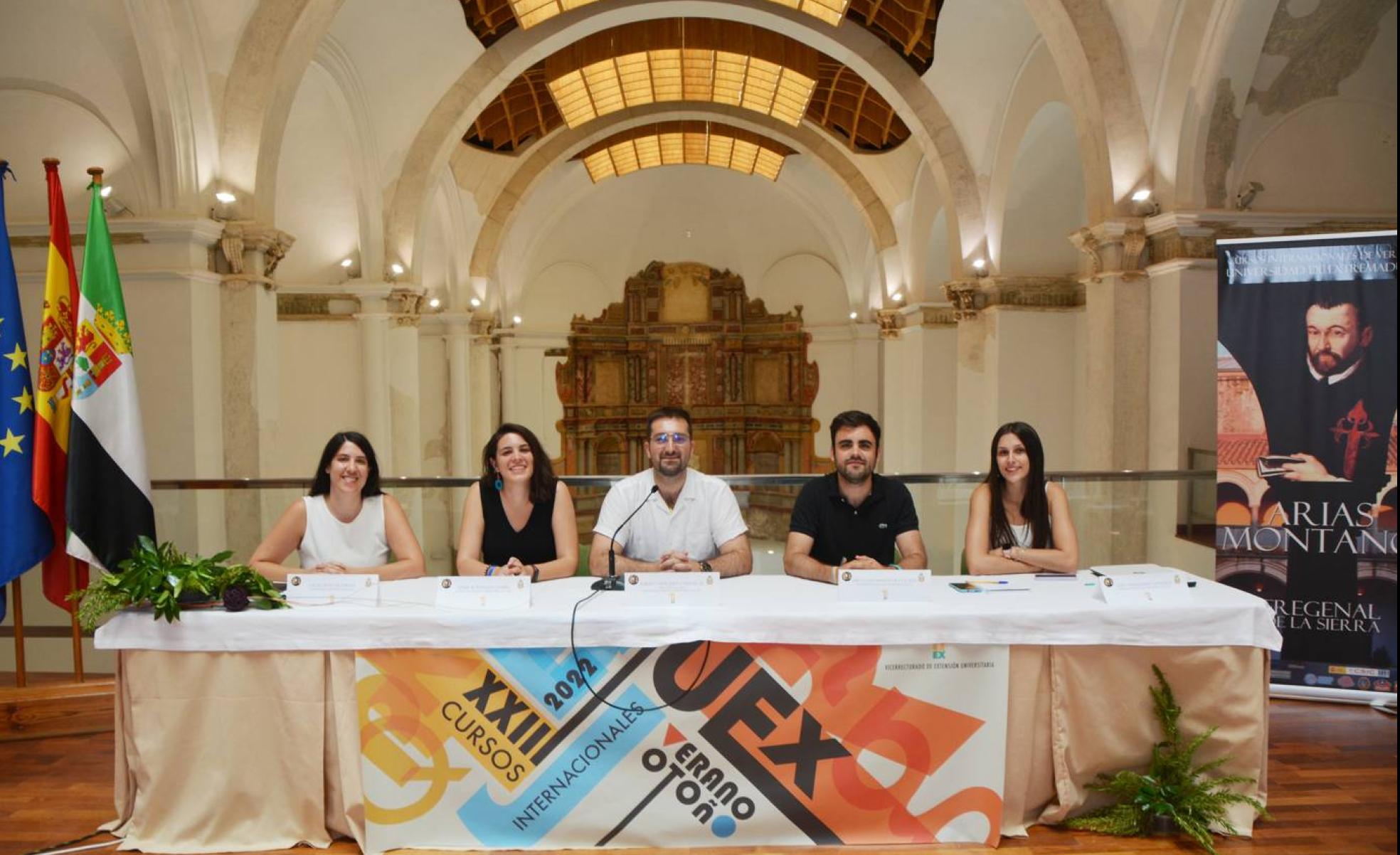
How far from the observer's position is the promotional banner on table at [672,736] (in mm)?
3201

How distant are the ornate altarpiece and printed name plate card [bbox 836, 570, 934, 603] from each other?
18.9 m

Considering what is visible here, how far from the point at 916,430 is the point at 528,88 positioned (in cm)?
826

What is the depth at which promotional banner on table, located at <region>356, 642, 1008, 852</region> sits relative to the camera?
10.5ft

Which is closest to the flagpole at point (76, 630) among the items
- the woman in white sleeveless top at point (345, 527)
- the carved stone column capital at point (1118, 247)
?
the woman in white sleeveless top at point (345, 527)

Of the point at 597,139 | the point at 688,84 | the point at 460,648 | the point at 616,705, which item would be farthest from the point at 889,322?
the point at 460,648

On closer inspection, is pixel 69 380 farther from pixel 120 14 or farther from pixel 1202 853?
pixel 1202 853

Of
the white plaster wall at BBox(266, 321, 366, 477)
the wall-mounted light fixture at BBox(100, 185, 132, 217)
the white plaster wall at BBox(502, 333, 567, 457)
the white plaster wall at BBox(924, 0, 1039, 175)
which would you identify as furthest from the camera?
the white plaster wall at BBox(502, 333, 567, 457)

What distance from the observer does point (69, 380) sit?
452 cm

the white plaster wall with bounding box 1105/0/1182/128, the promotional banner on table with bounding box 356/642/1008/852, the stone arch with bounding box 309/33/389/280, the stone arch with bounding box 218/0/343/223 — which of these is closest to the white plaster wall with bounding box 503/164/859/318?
the stone arch with bounding box 309/33/389/280

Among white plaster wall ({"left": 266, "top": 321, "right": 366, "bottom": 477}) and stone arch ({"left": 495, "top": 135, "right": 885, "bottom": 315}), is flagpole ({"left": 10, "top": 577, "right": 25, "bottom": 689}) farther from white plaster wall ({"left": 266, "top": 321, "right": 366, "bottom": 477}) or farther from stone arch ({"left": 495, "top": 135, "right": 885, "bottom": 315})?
stone arch ({"left": 495, "top": 135, "right": 885, "bottom": 315})

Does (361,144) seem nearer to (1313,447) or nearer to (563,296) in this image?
(1313,447)

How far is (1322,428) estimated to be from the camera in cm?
486

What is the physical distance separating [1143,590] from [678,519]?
1896mm

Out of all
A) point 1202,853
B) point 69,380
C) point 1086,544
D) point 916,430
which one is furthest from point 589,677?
point 916,430
